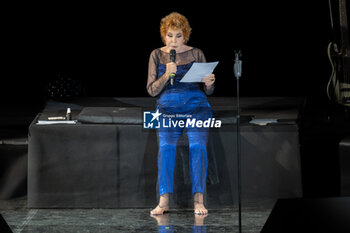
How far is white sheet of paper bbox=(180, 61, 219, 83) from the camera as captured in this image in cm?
388

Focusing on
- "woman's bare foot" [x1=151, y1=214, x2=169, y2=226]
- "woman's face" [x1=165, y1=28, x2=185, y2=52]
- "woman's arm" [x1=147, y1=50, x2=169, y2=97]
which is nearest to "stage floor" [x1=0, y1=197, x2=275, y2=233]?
"woman's bare foot" [x1=151, y1=214, x2=169, y2=226]

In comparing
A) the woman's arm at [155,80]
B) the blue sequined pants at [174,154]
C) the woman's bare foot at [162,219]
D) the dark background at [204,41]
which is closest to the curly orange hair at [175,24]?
the woman's arm at [155,80]

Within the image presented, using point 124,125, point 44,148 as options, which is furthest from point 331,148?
point 44,148

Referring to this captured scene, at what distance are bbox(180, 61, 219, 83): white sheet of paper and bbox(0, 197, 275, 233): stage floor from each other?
93 cm

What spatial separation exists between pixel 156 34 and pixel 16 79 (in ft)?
5.33

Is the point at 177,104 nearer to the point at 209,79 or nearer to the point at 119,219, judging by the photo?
the point at 209,79

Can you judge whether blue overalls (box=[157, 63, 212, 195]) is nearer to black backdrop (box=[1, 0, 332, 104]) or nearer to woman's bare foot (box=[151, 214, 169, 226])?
woman's bare foot (box=[151, 214, 169, 226])

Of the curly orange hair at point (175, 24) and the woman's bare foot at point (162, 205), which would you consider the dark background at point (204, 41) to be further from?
the woman's bare foot at point (162, 205)

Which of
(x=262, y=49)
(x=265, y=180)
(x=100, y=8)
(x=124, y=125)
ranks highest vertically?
(x=100, y=8)

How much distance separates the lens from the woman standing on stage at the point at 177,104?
13.8 ft

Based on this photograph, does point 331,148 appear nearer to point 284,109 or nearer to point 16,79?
point 284,109

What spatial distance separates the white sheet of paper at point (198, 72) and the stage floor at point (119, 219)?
93 centimetres

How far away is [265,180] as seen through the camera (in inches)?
177

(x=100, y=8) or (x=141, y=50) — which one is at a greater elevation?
(x=100, y=8)
